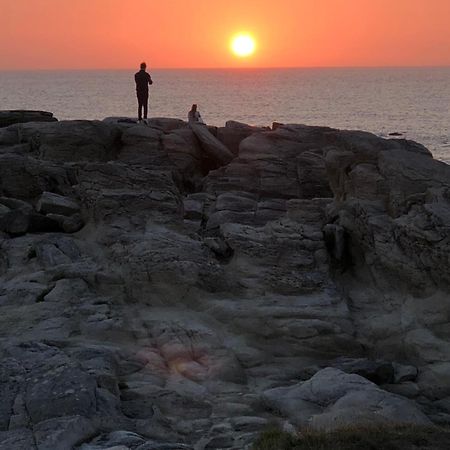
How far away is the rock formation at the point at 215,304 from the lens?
14859mm

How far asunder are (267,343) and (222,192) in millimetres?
14036

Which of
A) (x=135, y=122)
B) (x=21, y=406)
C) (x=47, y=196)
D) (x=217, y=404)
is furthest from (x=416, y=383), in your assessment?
(x=135, y=122)

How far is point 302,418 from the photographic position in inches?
595

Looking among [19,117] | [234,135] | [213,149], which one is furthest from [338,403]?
[19,117]

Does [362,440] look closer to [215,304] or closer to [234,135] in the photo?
[215,304]

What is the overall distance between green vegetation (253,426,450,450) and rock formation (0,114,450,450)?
1301 millimetres

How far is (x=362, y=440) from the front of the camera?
469 inches

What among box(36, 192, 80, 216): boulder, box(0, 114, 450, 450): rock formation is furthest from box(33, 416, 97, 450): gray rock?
box(36, 192, 80, 216): boulder

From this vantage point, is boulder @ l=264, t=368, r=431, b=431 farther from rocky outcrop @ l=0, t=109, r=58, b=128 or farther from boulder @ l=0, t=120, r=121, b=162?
rocky outcrop @ l=0, t=109, r=58, b=128

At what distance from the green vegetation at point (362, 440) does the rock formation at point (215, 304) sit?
1.30 m

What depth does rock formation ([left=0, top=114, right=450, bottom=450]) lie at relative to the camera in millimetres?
14859

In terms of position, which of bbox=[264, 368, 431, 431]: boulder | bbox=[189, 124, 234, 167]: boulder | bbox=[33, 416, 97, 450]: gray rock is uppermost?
bbox=[189, 124, 234, 167]: boulder

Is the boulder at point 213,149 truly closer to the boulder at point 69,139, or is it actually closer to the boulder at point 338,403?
the boulder at point 69,139

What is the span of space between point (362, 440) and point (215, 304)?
939cm
